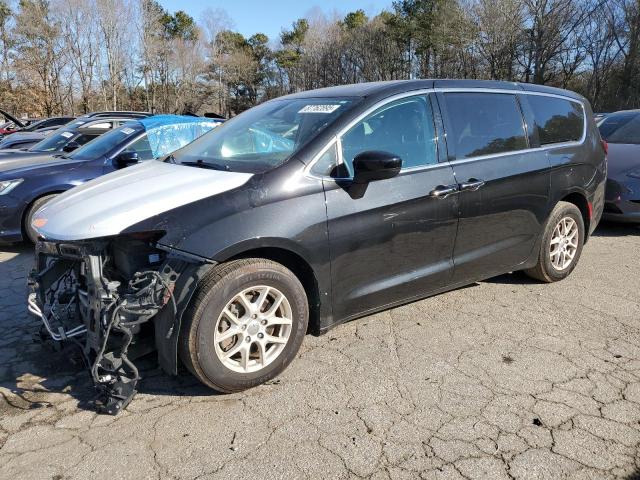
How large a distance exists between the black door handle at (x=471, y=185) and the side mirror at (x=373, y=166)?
2.47 ft

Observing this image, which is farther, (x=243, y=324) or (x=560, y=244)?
(x=560, y=244)

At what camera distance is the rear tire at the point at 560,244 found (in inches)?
178

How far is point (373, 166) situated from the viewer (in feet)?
10.0

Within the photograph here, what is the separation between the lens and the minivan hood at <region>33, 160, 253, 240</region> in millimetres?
2713

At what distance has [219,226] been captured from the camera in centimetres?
276

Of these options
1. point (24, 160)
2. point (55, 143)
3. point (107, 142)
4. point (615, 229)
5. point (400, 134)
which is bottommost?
point (615, 229)

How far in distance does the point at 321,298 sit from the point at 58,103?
43.4 metres

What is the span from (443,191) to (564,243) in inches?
73.4

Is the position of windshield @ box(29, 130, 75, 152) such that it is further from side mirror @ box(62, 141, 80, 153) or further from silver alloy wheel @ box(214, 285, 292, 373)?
silver alloy wheel @ box(214, 285, 292, 373)

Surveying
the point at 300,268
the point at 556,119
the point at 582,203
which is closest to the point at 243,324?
the point at 300,268

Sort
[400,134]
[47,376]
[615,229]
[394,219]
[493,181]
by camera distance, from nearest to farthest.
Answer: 1. [47,376]
2. [394,219]
3. [400,134]
4. [493,181]
5. [615,229]

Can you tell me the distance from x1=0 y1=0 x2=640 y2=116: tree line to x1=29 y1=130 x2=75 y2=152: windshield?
21164 millimetres

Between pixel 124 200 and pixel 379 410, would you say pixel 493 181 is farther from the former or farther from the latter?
pixel 124 200

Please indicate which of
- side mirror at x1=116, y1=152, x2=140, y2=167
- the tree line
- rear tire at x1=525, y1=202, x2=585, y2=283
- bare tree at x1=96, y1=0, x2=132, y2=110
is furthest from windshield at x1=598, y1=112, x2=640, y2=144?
bare tree at x1=96, y1=0, x2=132, y2=110
